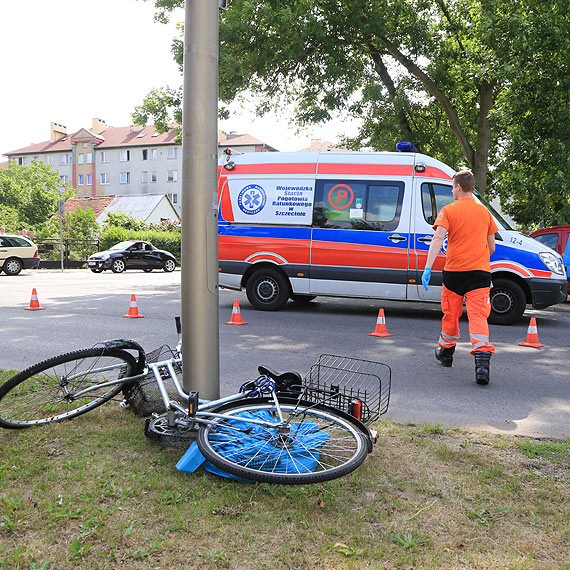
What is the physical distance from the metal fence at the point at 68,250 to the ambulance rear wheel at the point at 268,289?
19.5 metres

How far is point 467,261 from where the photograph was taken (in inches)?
232

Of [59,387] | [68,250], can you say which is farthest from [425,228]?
[68,250]

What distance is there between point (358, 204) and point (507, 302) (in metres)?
2.97

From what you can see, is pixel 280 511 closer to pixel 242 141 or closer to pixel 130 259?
pixel 130 259

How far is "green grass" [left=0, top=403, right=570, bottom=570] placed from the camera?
2451 millimetres

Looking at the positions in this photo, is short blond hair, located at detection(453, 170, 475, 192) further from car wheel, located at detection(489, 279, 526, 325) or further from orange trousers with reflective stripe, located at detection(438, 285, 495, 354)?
car wheel, located at detection(489, 279, 526, 325)

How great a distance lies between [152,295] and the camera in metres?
13.5

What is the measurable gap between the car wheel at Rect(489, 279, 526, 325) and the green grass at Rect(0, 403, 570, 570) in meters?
6.17

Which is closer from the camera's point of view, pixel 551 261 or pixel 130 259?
pixel 551 261

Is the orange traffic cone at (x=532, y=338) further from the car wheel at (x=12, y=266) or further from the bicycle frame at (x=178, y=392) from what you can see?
the car wheel at (x=12, y=266)

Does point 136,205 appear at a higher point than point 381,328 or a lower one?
higher

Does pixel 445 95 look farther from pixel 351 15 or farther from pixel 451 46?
pixel 351 15

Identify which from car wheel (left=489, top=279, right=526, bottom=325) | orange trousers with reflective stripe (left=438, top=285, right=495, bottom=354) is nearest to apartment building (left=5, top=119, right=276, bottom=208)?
car wheel (left=489, top=279, right=526, bottom=325)

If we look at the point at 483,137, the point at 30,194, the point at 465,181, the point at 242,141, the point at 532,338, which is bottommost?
the point at 532,338
